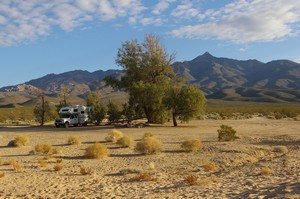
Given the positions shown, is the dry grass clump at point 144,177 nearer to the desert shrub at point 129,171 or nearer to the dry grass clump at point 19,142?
the desert shrub at point 129,171

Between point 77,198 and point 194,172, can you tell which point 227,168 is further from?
point 77,198

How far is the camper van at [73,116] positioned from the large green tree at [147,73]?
615cm

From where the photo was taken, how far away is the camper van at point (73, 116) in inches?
1838

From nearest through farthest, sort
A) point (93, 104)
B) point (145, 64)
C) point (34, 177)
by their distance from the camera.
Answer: point (34, 177) < point (145, 64) < point (93, 104)

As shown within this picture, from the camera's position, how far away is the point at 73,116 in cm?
4794

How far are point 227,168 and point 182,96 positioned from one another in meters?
23.8

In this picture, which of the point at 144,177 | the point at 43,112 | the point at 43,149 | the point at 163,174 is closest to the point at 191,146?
the point at 163,174

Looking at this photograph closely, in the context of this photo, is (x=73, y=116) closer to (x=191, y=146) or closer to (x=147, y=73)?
(x=147, y=73)

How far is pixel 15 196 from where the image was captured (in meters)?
12.9

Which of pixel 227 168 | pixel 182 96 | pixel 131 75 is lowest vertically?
pixel 227 168

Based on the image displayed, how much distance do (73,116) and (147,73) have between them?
35.5 feet

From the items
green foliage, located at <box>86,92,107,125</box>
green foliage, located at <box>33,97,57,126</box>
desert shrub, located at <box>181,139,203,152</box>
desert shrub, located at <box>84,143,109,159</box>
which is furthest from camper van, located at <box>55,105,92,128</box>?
desert shrub, located at <box>181,139,203,152</box>

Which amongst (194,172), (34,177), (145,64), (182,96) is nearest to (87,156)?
(34,177)

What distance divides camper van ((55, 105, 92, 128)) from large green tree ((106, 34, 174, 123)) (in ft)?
20.2
